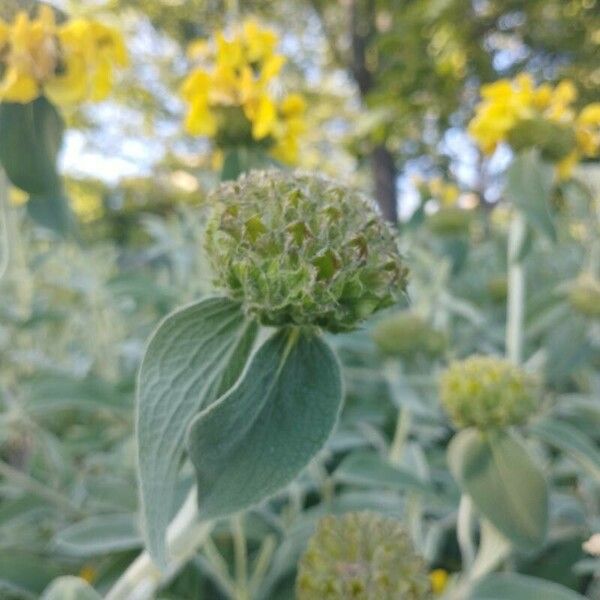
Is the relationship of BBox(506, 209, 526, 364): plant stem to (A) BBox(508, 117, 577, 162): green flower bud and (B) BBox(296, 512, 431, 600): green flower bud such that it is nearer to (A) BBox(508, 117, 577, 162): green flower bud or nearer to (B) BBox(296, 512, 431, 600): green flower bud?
(A) BBox(508, 117, 577, 162): green flower bud

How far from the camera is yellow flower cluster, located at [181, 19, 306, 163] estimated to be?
1.01 metres

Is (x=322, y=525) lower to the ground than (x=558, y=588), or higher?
higher

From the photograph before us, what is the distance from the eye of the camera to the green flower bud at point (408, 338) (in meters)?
1.08

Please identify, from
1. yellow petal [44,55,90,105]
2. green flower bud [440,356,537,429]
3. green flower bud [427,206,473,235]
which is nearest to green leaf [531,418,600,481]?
green flower bud [440,356,537,429]

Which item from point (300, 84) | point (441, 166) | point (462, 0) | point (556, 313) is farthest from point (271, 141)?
point (300, 84)

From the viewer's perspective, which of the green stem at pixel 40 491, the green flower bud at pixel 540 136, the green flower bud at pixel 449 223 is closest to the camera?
the green stem at pixel 40 491

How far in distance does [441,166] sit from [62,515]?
477cm

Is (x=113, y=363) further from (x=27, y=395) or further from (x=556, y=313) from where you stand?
(x=556, y=313)

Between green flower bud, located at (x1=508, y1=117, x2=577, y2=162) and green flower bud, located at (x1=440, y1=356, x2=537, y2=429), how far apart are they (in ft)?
1.51

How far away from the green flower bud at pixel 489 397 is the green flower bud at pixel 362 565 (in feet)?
0.70

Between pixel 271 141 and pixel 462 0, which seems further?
pixel 462 0

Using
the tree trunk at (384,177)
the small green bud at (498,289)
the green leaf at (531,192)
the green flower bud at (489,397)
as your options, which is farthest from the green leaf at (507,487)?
the tree trunk at (384,177)

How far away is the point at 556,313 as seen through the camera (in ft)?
3.96

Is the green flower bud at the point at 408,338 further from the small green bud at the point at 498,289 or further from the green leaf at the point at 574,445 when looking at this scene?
the small green bud at the point at 498,289
